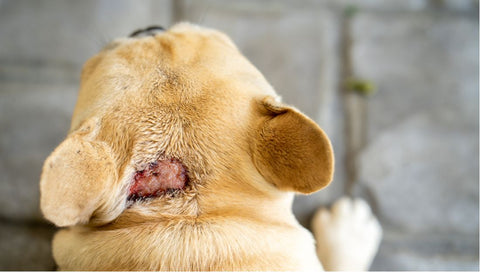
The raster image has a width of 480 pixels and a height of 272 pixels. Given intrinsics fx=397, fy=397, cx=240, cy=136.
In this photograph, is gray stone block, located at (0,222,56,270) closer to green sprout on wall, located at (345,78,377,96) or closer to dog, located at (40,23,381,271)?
dog, located at (40,23,381,271)

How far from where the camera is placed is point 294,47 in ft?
9.03

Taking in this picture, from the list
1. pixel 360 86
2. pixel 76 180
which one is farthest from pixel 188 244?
pixel 360 86

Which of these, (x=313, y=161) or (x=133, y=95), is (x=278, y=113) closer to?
(x=313, y=161)

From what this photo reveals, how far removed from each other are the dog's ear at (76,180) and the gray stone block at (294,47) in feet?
5.17

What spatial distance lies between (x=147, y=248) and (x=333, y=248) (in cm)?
142

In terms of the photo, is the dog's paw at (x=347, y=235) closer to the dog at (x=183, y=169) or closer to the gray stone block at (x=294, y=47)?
the gray stone block at (x=294, y=47)

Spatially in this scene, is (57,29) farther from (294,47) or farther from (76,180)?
(76,180)

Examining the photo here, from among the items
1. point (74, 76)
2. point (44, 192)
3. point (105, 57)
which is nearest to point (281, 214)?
point (44, 192)

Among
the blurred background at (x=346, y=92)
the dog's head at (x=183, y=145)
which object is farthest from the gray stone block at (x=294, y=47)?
the dog's head at (x=183, y=145)

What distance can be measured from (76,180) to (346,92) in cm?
201

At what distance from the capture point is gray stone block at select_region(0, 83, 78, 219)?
2.45m

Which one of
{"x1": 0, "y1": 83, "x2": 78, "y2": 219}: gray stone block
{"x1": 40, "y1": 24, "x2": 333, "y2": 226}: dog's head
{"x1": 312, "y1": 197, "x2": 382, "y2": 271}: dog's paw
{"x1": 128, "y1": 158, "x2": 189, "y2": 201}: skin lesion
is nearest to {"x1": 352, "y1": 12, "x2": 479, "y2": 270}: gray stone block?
{"x1": 312, "y1": 197, "x2": 382, "y2": 271}: dog's paw

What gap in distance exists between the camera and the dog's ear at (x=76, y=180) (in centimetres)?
119

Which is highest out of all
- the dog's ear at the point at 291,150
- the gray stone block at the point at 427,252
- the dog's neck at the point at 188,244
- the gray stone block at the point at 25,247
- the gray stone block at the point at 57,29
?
the gray stone block at the point at 57,29
